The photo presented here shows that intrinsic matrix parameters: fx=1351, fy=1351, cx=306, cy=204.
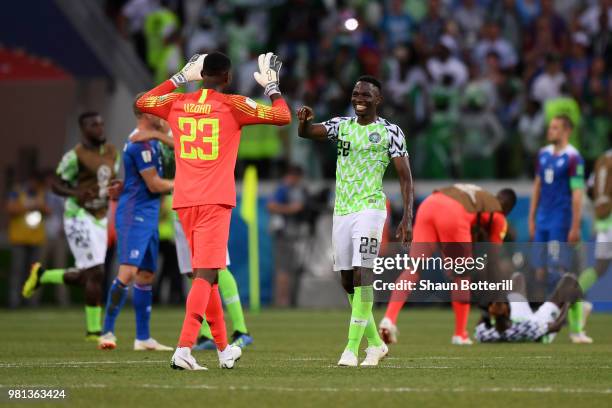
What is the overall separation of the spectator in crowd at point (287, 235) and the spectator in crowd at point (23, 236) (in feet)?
14.6

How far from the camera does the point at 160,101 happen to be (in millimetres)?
11367

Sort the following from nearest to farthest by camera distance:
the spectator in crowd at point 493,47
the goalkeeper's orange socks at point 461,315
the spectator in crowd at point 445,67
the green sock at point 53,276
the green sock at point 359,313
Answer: the green sock at point 359,313, the goalkeeper's orange socks at point 461,315, the green sock at point 53,276, the spectator in crowd at point 445,67, the spectator in crowd at point 493,47

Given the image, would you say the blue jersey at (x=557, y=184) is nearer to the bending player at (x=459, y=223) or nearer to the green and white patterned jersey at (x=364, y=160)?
the bending player at (x=459, y=223)

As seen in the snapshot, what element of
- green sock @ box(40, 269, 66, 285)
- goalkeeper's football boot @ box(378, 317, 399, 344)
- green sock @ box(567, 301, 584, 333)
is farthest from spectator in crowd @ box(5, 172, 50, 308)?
green sock @ box(567, 301, 584, 333)

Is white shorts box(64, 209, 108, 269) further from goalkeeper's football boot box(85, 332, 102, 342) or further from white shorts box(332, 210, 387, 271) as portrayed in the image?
white shorts box(332, 210, 387, 271)

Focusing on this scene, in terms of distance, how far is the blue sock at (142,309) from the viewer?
14156 millimetres

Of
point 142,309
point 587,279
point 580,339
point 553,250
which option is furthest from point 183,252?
point 587,279

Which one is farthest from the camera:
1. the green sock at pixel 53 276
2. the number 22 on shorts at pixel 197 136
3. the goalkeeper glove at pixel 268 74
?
the green sock at pixel 53 276

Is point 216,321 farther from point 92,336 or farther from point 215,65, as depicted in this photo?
point 92,336

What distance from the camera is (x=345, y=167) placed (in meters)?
11.7

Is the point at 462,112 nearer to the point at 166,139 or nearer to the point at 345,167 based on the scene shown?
the point at 166,139

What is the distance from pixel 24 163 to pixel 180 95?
1709 cm

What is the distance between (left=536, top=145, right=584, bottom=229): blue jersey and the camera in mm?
17078

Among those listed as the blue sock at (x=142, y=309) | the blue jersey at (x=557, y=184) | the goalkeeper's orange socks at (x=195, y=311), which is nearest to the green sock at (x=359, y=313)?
the goalkeeper's orange socks at (x=195, y=311)
